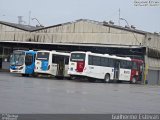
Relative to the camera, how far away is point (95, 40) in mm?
54344

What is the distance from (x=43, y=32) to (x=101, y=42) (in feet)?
33.2

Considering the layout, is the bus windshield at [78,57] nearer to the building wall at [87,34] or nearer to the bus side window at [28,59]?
the bus side window at [28,59]

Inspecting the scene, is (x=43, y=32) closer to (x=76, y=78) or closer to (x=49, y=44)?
(x=49, y=44)

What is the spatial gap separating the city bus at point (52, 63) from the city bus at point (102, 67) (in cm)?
295

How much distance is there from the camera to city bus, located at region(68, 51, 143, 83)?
3925cm

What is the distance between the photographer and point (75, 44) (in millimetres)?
53031

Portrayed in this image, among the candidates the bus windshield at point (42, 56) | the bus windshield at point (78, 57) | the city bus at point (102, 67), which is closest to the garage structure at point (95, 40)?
the city bus at point (102, 67)

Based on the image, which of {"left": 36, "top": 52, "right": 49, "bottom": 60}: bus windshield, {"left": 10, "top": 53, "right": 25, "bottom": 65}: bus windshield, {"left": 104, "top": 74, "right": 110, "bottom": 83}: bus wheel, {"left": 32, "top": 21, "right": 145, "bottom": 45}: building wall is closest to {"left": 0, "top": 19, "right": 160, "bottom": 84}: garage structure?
{"left": 32, "top": 21, "right": 145, "bottom": 45}: building wall

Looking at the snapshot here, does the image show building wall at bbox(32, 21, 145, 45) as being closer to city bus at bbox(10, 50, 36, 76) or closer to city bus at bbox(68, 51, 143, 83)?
city bus at bbox(68, 51, 143, 83)

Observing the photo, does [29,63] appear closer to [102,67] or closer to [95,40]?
[102,67]

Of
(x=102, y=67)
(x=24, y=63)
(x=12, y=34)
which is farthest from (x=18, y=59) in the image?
(x=12, y=34)

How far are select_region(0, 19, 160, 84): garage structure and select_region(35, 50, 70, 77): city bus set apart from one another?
27.1 feet

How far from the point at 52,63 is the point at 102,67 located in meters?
5.20

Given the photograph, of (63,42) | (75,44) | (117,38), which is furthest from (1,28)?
(117,38)
